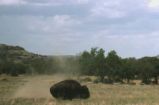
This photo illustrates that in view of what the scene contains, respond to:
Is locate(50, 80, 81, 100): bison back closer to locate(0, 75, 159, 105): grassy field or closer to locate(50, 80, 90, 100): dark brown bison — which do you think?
locate(50, 80, 90, 100): dark brown bison

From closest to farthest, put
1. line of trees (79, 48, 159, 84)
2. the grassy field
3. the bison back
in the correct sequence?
the grassy field
the bison back
line of trees (79, 48, 159, 84)

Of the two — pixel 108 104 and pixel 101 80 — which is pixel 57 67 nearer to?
pixel 108 104

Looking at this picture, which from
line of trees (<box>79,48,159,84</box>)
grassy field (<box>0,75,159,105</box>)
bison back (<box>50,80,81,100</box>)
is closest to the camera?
grassy field (<box>0,75,159,105</box>)

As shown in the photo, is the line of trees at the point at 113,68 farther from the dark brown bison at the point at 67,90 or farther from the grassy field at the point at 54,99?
the dark brown bison at the point at 67,90

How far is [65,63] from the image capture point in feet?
78.5

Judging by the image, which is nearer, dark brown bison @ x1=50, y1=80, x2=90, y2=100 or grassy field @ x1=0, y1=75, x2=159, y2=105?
grassy field @ x1=0, y1=75, x2=159, y2=105

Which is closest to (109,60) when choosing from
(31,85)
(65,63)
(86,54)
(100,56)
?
(100,56)

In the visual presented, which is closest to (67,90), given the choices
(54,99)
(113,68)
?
(54,99)

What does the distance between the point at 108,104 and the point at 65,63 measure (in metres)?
8.57

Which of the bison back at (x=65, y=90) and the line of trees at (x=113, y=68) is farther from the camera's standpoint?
the line of trees at (x=113, y=68)

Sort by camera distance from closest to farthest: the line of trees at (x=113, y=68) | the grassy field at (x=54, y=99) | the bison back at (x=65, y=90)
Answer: the grassy field at (x=54, y=99) < the bison back at (x=65, y=90) < the line of trees at (x=113, y=68)

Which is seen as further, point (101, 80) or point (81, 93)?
point (101, 80)

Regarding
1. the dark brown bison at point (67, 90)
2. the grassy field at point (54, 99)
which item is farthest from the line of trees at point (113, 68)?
the dark brown bison at point (67, 90)


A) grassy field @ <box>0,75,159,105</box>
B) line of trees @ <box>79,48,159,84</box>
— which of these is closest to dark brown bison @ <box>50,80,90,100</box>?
grassy field @ <box>0,75,159,105</box>
